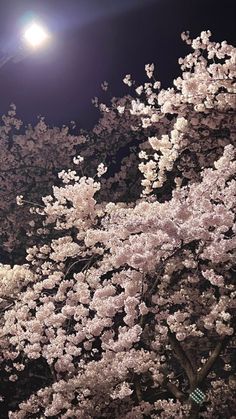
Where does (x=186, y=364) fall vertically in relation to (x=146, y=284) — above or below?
below

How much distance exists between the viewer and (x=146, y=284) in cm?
962

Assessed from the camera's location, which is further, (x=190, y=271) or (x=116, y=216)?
(x=190, y=271)

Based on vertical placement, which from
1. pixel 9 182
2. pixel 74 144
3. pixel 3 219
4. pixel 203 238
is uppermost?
pixel 74 144

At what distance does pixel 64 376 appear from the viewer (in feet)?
38.5

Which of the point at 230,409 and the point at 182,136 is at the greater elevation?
the point at 182,136

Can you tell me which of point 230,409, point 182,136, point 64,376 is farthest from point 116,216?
point 230,409

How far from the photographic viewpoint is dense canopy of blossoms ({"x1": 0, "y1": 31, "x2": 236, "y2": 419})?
8.55 meters

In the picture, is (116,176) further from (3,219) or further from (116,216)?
(116,216)

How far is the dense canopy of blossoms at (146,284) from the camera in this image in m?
8.55

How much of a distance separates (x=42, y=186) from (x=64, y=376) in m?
9.41

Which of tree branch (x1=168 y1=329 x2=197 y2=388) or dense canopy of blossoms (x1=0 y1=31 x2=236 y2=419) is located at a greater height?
dense canopy of blossoms (x1=0 y1=31 x2=236 y2=419)

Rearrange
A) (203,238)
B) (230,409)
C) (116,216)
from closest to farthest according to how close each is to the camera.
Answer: (203,238), (116,216), (230,409)

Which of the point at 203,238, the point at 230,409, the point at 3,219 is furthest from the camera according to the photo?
the point at 3,219

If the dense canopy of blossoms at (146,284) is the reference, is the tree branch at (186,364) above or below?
below
